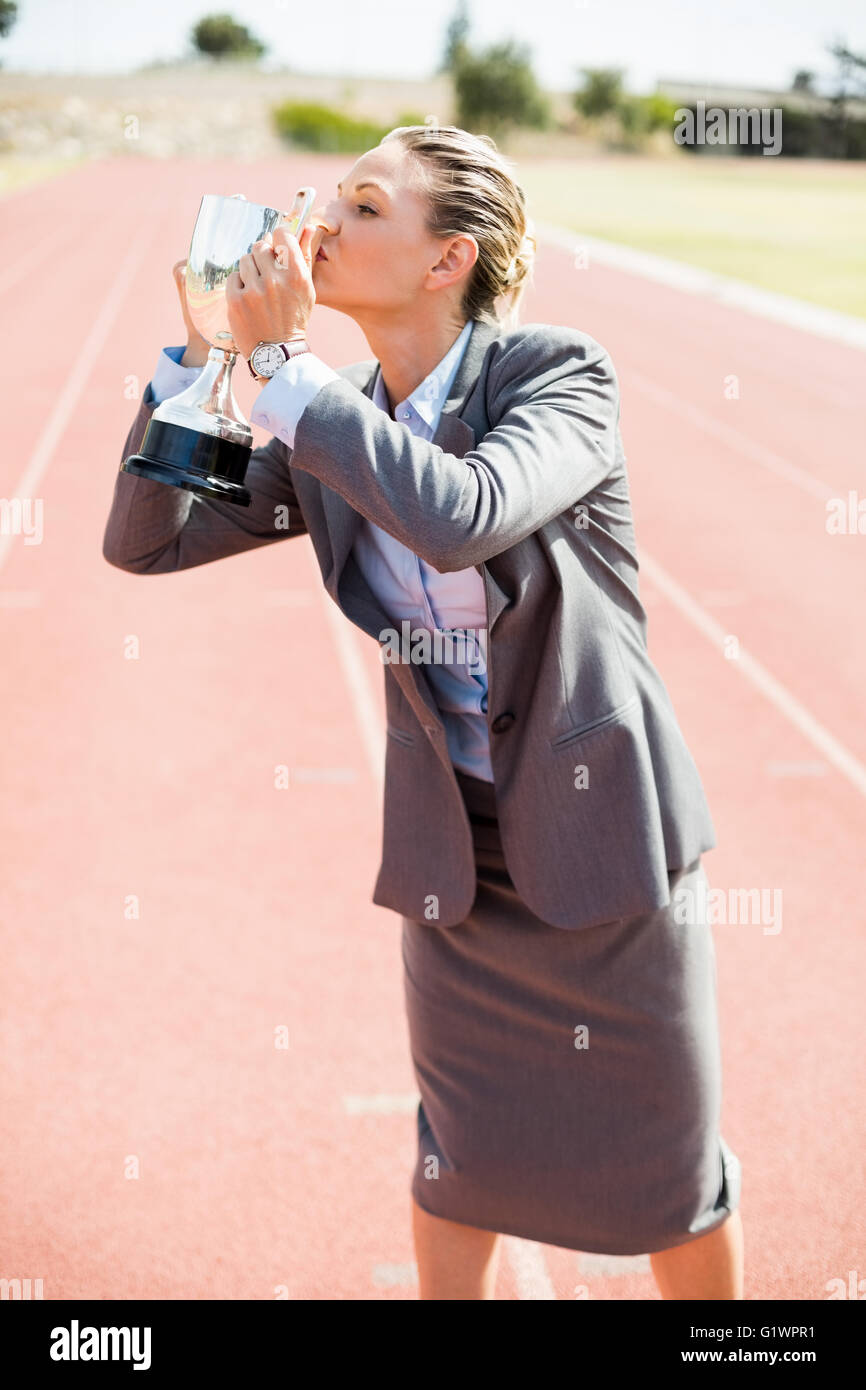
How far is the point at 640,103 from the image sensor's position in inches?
3307

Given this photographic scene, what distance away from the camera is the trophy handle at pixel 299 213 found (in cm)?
156

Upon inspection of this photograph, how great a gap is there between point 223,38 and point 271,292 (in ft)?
336

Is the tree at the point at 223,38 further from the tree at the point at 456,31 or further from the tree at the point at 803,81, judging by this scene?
the tree at the point at 803,81

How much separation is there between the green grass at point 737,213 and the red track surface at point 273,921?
188 inches

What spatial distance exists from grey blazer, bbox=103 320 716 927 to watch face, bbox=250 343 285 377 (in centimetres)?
8

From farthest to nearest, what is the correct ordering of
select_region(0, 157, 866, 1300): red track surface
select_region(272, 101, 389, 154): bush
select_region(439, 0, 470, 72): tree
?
select_region(439, 0, 470, 72): tree → select_region(272, 101, 389, 154): bush → select_region(0, 157, 866, 1300): red track surface

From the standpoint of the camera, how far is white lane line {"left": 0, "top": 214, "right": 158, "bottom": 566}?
30.7 feet

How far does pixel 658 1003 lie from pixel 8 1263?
162 centimetres

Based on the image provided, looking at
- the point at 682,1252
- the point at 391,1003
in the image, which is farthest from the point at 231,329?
the point at 391,1003

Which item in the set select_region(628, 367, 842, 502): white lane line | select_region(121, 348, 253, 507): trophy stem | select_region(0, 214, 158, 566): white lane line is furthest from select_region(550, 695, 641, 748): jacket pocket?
select_region(628, 367, 842, 502): white lane line

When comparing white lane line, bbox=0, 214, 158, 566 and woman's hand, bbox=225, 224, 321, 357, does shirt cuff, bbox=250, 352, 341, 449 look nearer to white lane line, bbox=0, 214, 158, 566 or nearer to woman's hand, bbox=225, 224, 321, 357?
woman's hand, bbox=225, 224, 321, 357

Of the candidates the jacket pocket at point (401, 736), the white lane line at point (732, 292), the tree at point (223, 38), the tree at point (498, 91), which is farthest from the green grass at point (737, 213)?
the tree at point (223, 38)

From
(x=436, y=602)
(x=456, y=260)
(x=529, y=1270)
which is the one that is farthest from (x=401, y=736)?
(x=529, y=1270)

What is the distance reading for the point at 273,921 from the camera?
414cm
